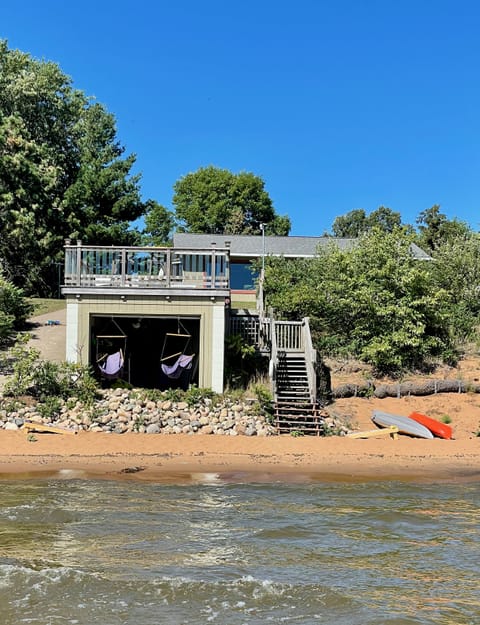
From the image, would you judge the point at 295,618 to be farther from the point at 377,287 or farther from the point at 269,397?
the point at 377,287

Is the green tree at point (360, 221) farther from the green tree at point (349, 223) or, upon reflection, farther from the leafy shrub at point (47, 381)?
the leafy shrub at point (47, 381)

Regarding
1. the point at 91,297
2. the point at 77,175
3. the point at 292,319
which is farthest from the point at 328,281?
the point at 77,175

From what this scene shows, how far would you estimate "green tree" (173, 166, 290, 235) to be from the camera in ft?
188

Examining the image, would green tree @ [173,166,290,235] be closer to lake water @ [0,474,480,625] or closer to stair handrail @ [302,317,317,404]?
stair handrail @ [302,317,317,404]

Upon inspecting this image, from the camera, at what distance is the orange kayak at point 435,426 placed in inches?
630

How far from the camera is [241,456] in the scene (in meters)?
14.1

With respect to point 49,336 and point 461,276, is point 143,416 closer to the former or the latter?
point 49,336

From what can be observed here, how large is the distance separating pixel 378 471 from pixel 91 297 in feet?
27.8

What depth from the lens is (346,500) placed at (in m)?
11.4

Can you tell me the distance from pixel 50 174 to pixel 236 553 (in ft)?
93.4

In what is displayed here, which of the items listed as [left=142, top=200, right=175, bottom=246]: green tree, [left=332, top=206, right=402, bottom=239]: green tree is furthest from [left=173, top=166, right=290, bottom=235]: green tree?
[left=332, top=206, right=402, bottom=239]: green tree

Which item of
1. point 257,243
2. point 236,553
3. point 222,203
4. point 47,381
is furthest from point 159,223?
point 236,553

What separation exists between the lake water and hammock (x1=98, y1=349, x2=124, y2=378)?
4.46 metres

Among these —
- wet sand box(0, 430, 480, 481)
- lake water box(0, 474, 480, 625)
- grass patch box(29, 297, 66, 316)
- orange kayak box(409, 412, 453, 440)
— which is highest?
grass patch box(29, 297, 66, 316)
